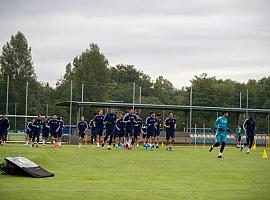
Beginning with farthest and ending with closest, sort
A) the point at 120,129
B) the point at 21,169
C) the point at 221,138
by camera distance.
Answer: the point at 120,129
the point at 221,138
the point at 21,169

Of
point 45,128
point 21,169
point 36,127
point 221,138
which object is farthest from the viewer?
point 45,128

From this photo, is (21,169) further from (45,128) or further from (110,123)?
(45,128)

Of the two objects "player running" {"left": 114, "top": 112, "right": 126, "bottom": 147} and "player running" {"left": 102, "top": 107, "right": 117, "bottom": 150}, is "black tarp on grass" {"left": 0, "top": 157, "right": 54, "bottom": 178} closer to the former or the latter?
"player running" {"left": 102, "top": 107, "right": 117, "bottom": 150}

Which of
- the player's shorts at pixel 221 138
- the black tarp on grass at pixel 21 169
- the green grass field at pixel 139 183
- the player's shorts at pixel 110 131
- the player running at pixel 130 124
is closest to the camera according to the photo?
the green grass field at pixel 139 183

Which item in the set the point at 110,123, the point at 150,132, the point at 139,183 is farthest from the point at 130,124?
the point at 139,183

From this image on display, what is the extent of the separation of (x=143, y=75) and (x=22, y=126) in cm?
7830

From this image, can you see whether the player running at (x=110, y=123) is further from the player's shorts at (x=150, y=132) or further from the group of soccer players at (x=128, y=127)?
the player's shorts at (x=150, y=132)

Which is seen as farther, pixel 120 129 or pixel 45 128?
pixel 45 128

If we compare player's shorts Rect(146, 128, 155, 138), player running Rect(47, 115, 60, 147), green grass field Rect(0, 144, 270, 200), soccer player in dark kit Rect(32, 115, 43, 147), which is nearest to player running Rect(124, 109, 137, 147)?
player's shorts Rect(146, 128, 155, 138)

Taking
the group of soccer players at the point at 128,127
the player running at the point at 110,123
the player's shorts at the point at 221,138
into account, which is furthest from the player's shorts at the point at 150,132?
the player's shorts at the point at 221,138

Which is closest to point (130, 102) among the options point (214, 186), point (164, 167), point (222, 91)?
point (222, 91)

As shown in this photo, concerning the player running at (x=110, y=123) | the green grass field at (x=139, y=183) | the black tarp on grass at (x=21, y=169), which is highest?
the player running at (x=110, y=123)

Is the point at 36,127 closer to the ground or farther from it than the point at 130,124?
closer to the ground

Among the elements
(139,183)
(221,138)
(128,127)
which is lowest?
(139,183)
